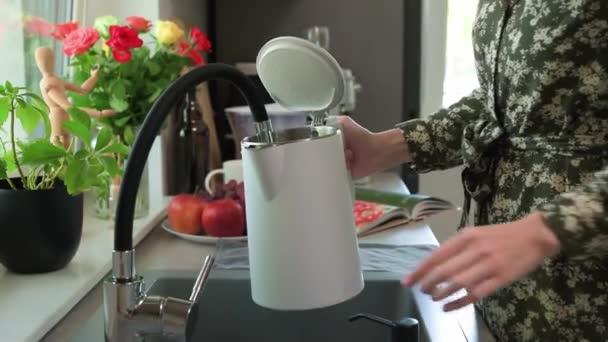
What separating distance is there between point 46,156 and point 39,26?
23.0 inches

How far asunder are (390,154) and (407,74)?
117 centimetres

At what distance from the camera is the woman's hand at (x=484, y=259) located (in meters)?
Result: 0.61

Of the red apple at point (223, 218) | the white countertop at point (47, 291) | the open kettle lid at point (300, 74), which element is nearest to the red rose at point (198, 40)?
the red apple at point (223, 218)

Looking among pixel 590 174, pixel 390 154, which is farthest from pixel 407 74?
pixel 590 174

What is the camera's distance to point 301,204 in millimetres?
696

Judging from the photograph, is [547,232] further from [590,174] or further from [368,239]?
[368,239]

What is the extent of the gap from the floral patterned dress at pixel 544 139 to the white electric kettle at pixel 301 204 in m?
0.24

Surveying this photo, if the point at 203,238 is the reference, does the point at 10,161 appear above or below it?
above

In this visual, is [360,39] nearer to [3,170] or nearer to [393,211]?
[393,211]

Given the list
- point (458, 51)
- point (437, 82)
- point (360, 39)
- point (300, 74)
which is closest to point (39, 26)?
point (300, 74)

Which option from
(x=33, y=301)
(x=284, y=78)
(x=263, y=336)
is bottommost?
(x=263, y=336)

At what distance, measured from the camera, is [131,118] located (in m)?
1.38

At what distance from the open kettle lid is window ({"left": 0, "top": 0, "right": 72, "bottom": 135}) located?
0.73 meters

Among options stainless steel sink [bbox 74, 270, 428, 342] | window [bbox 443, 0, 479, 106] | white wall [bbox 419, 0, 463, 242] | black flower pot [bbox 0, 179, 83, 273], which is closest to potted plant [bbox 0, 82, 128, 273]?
black flower pot [bbox 0, 179, 83, 273]
